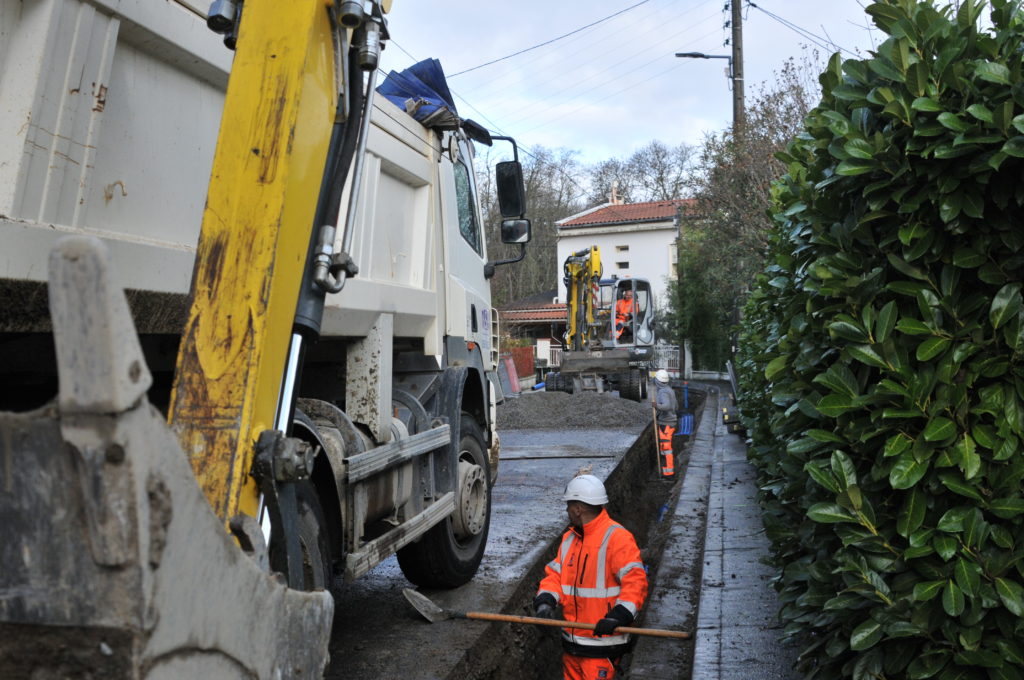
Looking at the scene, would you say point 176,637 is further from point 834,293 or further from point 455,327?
point 455,327

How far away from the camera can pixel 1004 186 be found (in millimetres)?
2703

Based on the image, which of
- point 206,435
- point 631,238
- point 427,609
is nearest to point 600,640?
point 427,609

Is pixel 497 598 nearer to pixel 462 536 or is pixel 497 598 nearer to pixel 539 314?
pixel 462 536

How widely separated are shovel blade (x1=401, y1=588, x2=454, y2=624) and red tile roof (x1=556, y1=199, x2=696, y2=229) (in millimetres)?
46273

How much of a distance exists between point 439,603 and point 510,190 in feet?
9.63

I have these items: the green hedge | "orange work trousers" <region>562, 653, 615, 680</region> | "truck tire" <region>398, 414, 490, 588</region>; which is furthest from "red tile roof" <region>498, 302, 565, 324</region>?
the green hedge

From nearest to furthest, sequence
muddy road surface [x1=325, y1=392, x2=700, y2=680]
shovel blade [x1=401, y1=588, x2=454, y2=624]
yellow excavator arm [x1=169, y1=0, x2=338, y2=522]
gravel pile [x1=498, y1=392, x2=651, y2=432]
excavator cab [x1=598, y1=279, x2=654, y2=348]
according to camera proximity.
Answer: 1. yellow excavator arm [x1=169, y1=0, x2=338, y2=522]
2. muddy road surface [x1=325, y1=392, x2=700, y2=680]
3. shovel blade [x1=401, y1=588, x2=454, y2=624]
4. gravel pile [x1=498, y1=392, x2=651, y2=432]
5. excavator cab [x1=598, y1=279, x2=654, y2=348]

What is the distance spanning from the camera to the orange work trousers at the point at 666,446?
1341 centimetres

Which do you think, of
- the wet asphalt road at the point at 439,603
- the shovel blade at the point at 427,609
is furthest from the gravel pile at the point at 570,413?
the shovel blade at the point at 427,609

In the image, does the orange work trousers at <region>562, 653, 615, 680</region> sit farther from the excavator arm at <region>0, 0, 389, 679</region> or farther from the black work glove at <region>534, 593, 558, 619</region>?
the excavator arm at <region>0, 0, 389, 679</region>

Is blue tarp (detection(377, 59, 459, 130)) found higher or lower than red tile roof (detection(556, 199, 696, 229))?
lower

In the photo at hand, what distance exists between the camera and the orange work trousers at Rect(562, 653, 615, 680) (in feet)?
15.0

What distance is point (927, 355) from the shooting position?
2.74 meters

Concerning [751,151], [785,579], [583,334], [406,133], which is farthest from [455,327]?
[583,334]
